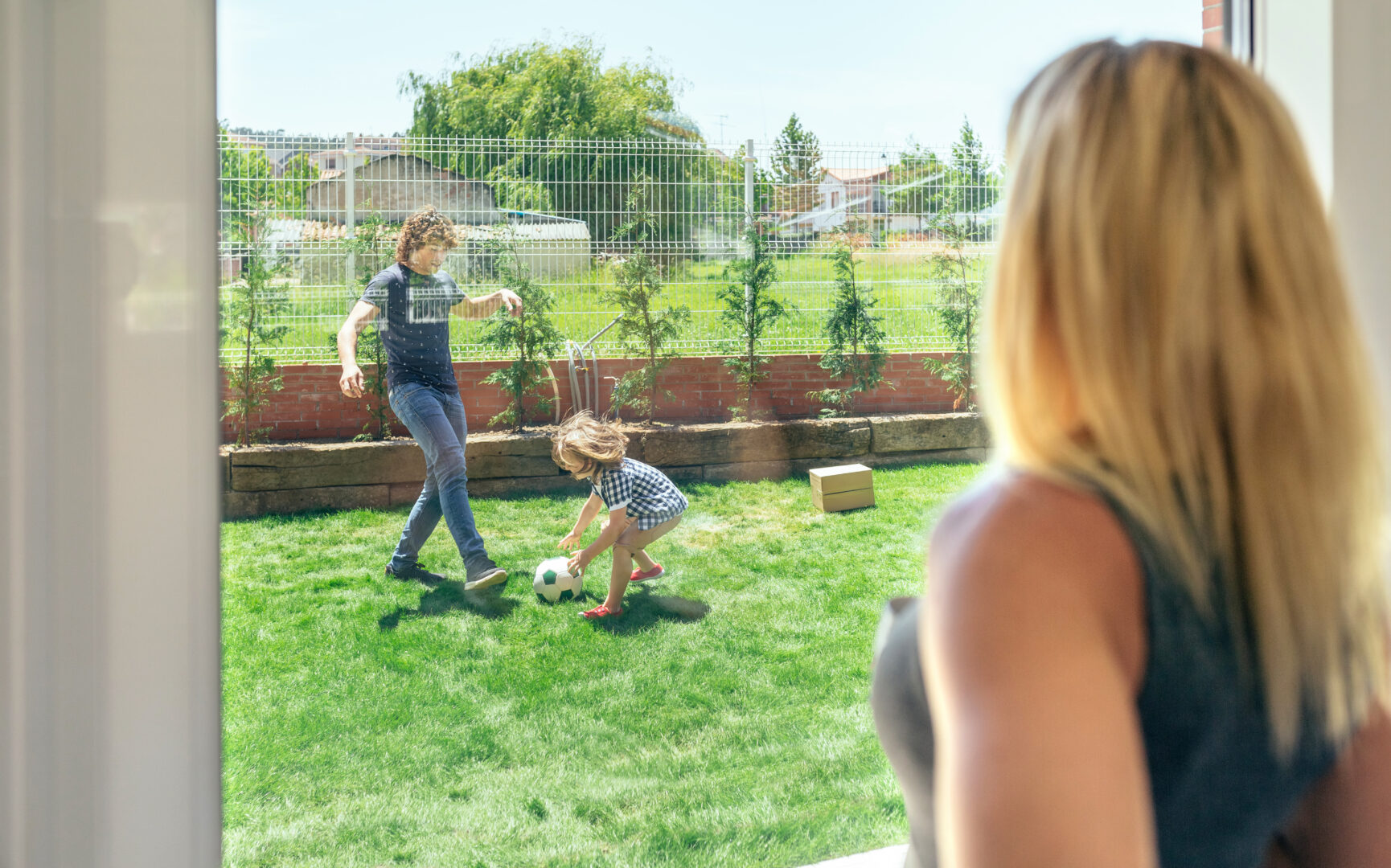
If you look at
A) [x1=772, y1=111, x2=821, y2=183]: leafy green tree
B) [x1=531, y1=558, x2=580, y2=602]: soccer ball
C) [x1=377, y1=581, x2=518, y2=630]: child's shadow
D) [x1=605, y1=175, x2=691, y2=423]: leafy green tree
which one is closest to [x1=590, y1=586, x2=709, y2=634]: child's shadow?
[x1=531, y1=558, x2=580, y2=602]: soccer ball

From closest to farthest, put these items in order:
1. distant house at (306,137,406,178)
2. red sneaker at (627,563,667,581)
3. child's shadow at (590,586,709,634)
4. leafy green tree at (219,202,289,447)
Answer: leafy green tree at (219,202,289,447)
distant house at (306,137,406,178)
child's shadow at (590,586,709,634)
red sneaker at (627,563,667,581)

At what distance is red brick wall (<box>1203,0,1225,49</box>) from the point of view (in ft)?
3.69

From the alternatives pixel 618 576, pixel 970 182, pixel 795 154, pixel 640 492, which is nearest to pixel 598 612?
pixel 618 576

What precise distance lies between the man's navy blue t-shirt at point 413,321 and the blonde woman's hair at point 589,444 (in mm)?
391

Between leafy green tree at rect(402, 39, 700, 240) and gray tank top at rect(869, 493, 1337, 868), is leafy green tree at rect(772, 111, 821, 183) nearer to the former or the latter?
leafy green tree at rect(402, 39, 700, 240)

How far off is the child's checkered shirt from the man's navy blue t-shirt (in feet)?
1.90

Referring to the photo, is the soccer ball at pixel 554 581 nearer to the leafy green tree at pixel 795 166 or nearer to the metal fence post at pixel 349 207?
the metal fence post at pixel 349 207

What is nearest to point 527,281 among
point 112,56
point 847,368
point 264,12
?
point 264,12

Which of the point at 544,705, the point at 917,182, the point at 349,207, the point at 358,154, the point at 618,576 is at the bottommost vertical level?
the point at 544,705

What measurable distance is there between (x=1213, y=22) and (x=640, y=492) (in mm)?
1863

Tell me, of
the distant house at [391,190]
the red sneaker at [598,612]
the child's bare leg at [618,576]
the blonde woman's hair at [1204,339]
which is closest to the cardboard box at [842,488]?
the child's bare leg at [618,576]

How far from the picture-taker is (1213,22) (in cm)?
115

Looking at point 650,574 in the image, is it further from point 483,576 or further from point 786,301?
point 786,301

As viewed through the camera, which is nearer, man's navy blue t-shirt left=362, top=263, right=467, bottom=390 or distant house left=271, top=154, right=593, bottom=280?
distant house left=271, top=154, right=593, bottom=280
